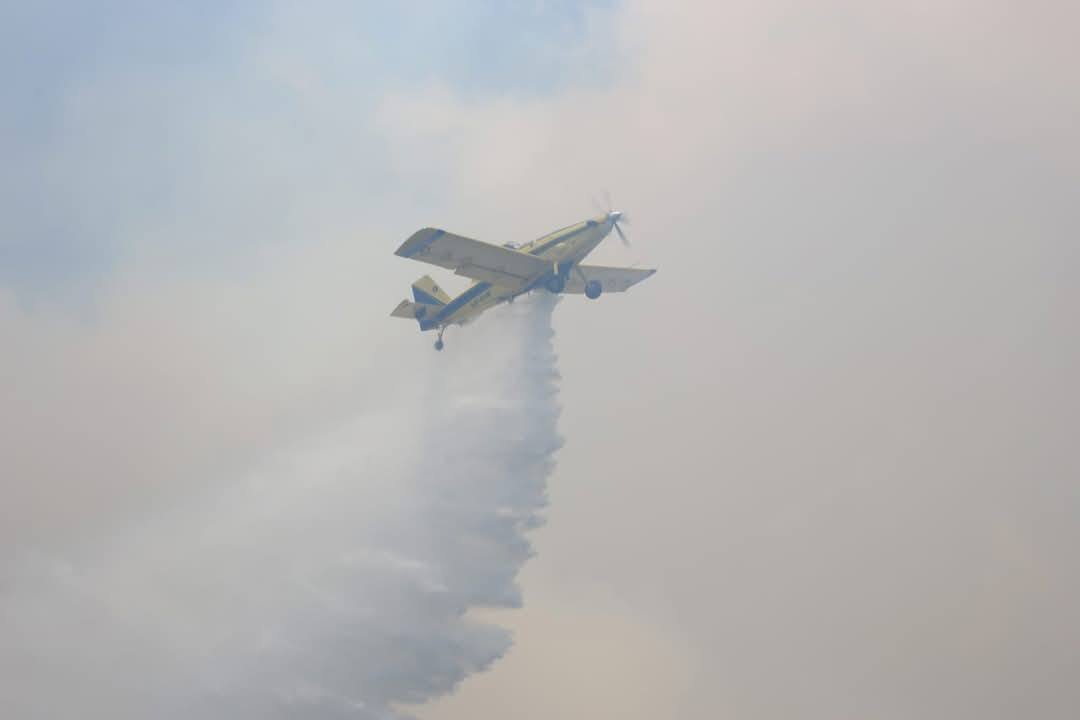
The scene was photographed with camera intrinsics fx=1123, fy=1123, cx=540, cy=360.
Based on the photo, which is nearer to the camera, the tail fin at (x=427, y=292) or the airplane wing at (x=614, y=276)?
the tail fin at (x=427, y=292)

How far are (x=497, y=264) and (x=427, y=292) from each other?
547 cm

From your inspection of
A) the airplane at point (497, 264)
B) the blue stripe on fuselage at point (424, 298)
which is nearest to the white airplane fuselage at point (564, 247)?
the airplane at point (497, 264)

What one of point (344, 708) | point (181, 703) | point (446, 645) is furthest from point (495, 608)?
point (181, 703)

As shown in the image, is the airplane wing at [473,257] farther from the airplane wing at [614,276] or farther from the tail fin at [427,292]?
the airplane wing at [614,276]

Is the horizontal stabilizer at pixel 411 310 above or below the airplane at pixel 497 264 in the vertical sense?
above

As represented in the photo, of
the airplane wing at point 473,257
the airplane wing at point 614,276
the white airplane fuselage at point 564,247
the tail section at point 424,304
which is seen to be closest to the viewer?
the airplane wing at point 473,257

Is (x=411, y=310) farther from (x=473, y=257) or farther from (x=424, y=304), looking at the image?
(x=473, y=257)

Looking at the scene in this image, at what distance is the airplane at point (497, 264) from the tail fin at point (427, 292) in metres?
0.04

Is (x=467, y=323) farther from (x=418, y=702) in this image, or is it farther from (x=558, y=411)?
(x=418, y=702)

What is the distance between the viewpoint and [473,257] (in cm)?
3834

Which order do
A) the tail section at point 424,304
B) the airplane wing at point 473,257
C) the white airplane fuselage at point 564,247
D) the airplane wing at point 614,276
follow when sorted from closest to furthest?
1. the airplane wing at point 473,257
2. the white airplane fuselage at point 564,247
3. the tail section at point 424,304
4. the airplane wing at point 614,276

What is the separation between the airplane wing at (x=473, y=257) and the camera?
3712 cm

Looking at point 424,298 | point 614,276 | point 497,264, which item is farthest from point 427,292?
point 614,276

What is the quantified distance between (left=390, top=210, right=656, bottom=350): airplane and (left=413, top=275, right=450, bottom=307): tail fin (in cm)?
4
